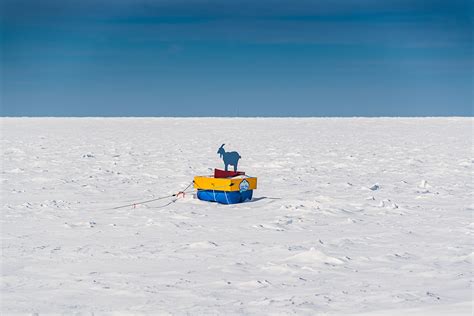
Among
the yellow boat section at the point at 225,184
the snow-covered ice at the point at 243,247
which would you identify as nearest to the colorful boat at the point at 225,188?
the yellow boat section at the point at 225,184

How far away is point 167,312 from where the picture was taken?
17.3ft

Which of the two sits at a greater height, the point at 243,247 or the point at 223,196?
the point at 223,196

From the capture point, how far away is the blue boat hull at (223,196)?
10930 millimetres

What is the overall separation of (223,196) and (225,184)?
0.76 ft

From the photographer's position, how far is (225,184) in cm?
1084

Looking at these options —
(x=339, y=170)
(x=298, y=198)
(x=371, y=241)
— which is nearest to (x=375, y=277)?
(x=371, y=241)

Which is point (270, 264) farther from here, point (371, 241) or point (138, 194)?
point (138, 194)

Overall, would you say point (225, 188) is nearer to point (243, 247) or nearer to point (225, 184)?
point (225, 184)

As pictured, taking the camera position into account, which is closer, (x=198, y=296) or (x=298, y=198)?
(x=198, y=296)

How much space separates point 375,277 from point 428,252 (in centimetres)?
139

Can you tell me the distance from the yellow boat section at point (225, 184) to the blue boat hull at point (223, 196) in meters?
0.08

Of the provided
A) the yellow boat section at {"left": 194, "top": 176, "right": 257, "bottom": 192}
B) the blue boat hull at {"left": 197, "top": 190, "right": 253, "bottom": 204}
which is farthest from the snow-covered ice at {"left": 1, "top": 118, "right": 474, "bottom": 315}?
the yellow boat section at {"left": 194, "top": 176, "right": 257, "bottom": 192}

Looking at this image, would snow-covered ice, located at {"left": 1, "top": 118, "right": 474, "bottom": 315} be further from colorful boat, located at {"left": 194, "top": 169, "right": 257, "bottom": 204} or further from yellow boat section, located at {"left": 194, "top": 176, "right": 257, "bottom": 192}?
yellow boat section, located at {"left": 194, "top": 176, "right": 257, "bottom": 192}

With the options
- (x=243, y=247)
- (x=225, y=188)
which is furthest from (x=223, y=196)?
(x=243, y=247)
